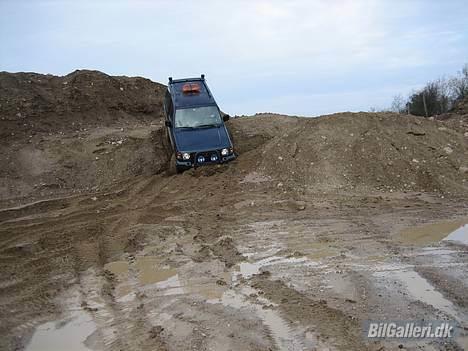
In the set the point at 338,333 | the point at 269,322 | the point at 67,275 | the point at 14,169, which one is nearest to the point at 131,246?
the point at 67,275

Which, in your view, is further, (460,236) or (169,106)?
(169,106)

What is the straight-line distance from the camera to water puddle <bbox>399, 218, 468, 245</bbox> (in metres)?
8.39

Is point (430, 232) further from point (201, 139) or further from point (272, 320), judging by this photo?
point (201, 139)

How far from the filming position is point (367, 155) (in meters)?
13.8

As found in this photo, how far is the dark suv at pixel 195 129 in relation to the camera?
1411cm

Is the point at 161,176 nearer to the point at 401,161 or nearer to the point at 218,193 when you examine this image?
the point at 218,193

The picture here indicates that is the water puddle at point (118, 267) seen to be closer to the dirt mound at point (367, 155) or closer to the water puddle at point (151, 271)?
the water puddle at point (151, 271)

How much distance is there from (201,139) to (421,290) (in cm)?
912

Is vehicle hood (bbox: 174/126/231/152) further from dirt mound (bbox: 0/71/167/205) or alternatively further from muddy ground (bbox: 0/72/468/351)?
dirt mound (bbox: 0/71/167/205)

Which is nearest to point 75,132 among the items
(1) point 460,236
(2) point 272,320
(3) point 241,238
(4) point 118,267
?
(3) point 241,238

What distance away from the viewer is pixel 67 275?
24.2 ft

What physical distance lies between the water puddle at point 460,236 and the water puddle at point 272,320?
387 centimetres

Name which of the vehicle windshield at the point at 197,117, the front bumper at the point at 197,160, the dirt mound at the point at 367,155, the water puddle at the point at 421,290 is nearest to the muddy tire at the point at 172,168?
the front bumper at the point at 197,160

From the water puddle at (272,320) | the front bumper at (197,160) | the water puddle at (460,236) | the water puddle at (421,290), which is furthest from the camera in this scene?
the front bumper at (197,160)
